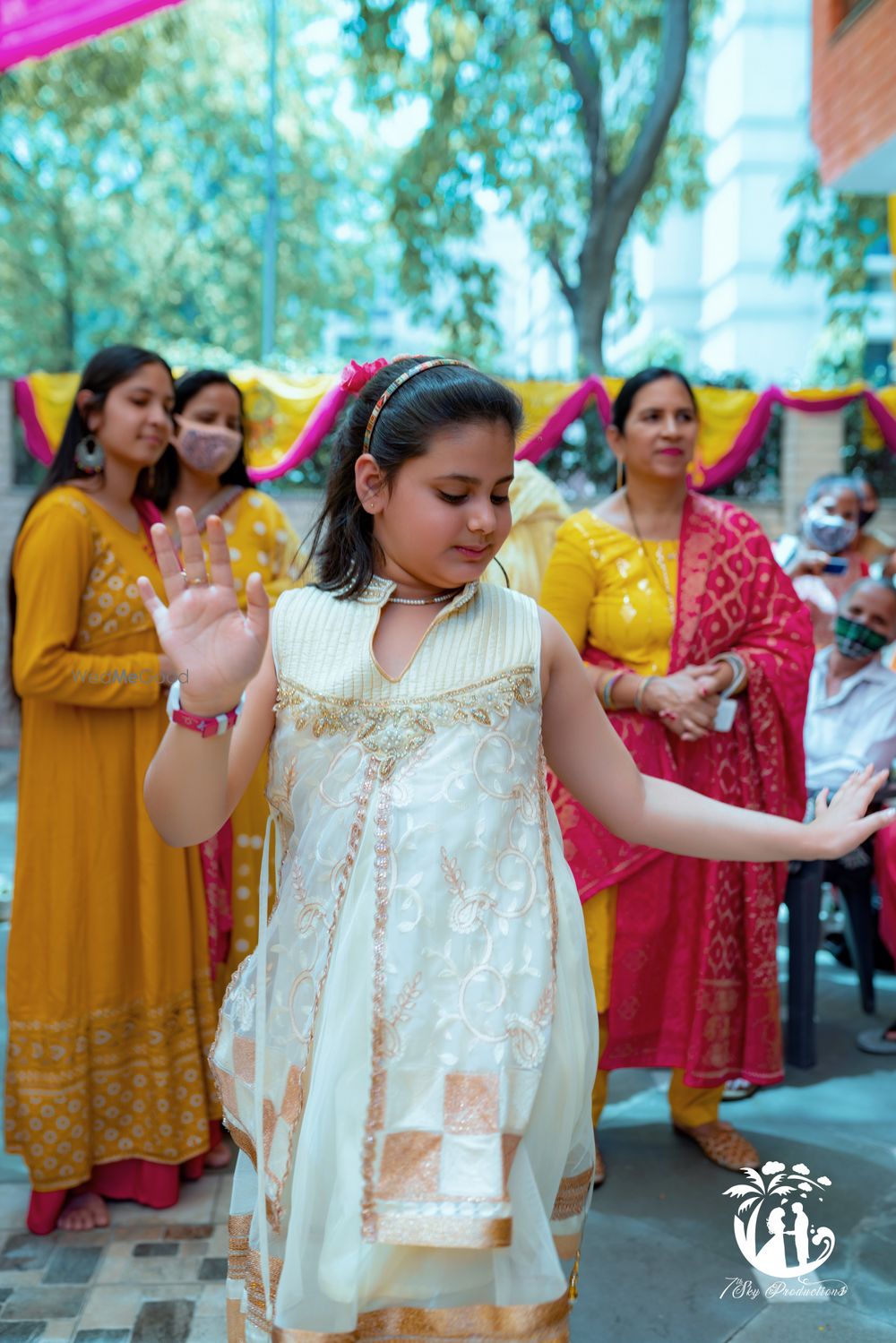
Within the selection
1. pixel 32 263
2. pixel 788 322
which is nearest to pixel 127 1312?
pixel 32 263

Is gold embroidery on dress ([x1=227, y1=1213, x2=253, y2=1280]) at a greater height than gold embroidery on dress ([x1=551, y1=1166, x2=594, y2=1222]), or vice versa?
gold embroidery on dress ([x1=551, y1=1166, x2=594, y2=1222])

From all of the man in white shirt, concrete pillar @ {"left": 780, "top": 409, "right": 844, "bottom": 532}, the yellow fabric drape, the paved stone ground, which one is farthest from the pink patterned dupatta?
concrete pillar @ {"left": 780, "top": 409, "right": 844, "bottom": 532}

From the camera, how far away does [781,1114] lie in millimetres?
3564

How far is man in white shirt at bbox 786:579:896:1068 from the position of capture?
4438 mm

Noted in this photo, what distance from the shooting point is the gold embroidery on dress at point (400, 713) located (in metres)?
1.64

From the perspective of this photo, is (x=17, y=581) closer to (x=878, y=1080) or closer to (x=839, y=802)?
(x=839, y=802)

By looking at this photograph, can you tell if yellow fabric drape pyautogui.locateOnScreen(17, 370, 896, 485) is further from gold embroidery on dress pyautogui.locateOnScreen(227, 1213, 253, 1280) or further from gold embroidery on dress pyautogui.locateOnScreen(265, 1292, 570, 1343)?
gold embroidery on dress pyautogui.locateOnScreen(265, 1292, 570, 1343)

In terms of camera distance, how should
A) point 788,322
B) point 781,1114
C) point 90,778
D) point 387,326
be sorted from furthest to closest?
1. point 387,326
2. point 788,322
3. point 781,1114
4. point 90,778

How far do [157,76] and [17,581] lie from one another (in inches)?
836

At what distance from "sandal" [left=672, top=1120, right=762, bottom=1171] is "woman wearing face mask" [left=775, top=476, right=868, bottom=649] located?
7.17 feet

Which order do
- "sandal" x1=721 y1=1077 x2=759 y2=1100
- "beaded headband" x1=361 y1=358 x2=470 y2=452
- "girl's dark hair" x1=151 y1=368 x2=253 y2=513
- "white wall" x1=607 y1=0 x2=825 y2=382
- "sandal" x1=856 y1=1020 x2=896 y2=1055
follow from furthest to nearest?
"white wall" x1=607 y1=0 x2=825 y2=382
"sandal" x1=856 y1=1020 x2=896 y2=1055
"sandal" x1=721 y1=1077 x2=759 y2=1100
"girl's dark hair" x1=151 y1=368 x2=253 y2=513
"beaded headband" x1=361 y1=358 x2=470 y2=452

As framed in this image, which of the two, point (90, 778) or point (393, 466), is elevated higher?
point (393, 466)

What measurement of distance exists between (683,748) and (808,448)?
26.2 feet

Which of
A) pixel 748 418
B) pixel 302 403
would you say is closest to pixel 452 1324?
pixel 302 403
